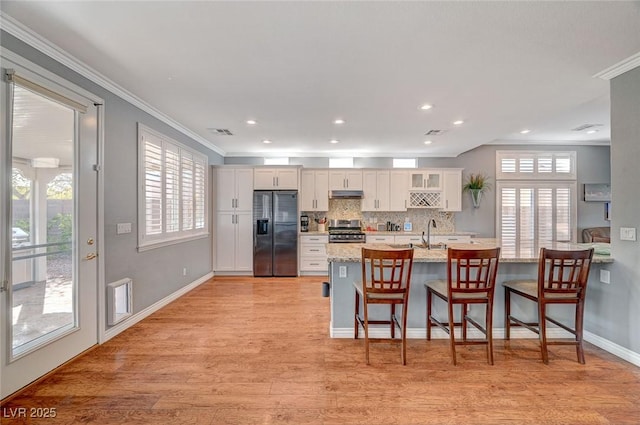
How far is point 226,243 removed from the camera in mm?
6074

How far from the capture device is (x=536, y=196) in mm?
6293

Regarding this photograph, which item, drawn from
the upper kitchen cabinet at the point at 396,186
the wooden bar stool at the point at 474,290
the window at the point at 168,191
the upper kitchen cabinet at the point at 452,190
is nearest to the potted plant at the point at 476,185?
the upper kitchen cabinet at the point at 452,190

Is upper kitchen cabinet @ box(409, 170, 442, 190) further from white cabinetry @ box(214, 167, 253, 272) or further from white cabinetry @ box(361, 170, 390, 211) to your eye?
white cabinetry @ box(214, 167, 253, 272)

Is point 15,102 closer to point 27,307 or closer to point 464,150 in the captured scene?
point 27,307

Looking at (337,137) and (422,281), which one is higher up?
(337,137)

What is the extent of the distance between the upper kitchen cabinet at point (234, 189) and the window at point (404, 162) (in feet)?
10.5

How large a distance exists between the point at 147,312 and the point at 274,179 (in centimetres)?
334

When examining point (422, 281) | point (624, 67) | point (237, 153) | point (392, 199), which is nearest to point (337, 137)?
point (392, 199)

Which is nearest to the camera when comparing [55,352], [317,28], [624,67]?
[317,28]

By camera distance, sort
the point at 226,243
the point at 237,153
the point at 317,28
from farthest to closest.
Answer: the point at 237,153 < the point at 226,243 < the point at 317,28

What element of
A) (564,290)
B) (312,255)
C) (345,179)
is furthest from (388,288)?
(345,179)

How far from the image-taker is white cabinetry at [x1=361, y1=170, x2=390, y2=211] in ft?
21.0

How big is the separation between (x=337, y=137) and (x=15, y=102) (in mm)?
3973

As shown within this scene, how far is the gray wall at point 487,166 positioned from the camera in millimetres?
6305
